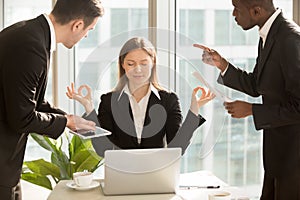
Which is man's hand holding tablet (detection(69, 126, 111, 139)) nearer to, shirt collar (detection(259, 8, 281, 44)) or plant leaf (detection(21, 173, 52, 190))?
shirt collar (detection(259, 8, 281, 44))

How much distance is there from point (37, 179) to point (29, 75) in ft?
4.15

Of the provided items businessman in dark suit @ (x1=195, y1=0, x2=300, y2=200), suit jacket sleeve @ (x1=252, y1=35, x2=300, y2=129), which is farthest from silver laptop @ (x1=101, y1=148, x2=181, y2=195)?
suit jacket sleeve @ (x1=252, y1=35, x2=300, y2=129)

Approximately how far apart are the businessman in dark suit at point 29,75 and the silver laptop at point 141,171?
0.53 ft

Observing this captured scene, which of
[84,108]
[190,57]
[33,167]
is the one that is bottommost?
[33,167]

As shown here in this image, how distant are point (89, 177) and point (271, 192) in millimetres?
815

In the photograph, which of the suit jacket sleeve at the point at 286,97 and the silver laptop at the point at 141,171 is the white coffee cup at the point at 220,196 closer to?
the silver laptop at the point at 141,171

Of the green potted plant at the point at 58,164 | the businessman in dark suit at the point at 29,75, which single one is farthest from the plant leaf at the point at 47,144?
the businessman in dark suit at the point at 29,75

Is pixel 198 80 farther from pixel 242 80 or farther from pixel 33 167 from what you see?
pixel 33 167

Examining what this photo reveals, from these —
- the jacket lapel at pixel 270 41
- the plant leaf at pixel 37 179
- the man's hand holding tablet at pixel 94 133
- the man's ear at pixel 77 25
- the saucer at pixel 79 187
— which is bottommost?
the plant leaf at pixel 37 179

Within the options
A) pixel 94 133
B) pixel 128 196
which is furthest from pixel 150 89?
pixel 128 196

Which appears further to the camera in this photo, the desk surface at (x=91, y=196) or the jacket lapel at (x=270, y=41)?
the jacket lapel at (x=270, y=41)

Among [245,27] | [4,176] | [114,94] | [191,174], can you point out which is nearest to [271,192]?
[191,174]

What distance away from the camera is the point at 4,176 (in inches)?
86.7

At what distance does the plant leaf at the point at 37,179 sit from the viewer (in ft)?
10.4
